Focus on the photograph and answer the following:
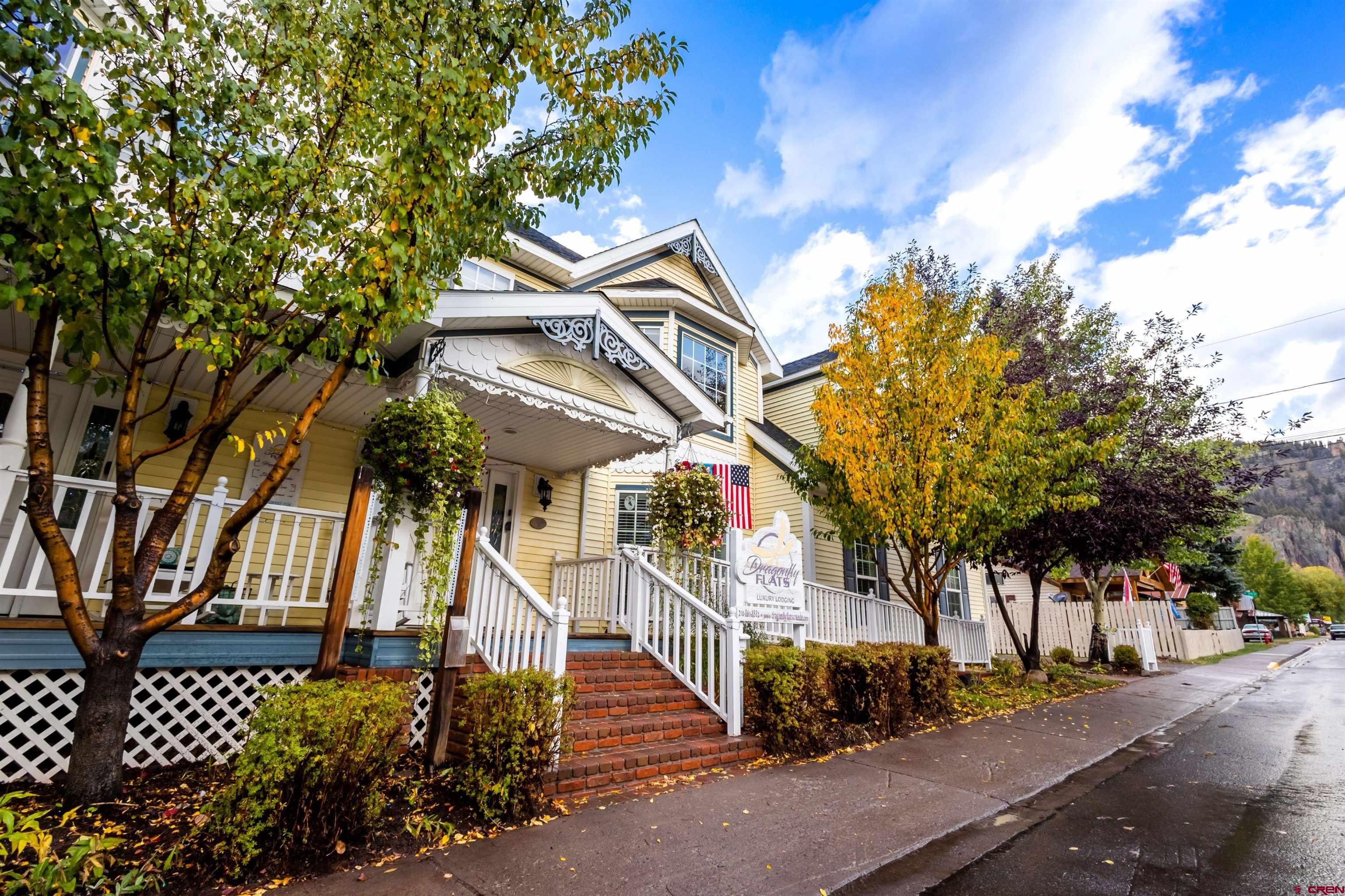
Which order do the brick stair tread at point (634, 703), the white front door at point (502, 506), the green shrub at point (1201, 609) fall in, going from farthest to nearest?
the green shrub at point (1201, 609)
the white front door at point (502, 506)
the brick stair tread at point (634, 703)

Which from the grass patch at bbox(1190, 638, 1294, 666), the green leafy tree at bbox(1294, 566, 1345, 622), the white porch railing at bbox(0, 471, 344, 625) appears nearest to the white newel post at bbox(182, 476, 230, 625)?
the white porch railing at bbox(0, 471, 344, 625)

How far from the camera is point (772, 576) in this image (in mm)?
7887

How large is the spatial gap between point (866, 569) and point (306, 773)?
1244cm

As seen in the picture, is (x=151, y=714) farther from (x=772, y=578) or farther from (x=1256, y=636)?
(x=1256, y=636)

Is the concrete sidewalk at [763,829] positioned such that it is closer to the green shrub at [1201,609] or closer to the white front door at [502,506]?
the white front door at [502,506]

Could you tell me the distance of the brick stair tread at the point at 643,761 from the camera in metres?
4.43

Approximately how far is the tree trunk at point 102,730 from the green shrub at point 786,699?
4.97m

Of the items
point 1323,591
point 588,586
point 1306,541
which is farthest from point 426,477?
point 1306,541

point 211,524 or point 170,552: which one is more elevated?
point 211,524

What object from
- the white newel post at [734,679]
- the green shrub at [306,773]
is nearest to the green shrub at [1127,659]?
the white newel post at [734,679]

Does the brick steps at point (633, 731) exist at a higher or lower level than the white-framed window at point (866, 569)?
lower

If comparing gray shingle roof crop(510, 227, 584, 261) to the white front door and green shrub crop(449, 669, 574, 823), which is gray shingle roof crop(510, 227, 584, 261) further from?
green shrub crop(449, 669, 574, 823)

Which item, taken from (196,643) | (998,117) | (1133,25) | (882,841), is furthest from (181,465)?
(1133,25)

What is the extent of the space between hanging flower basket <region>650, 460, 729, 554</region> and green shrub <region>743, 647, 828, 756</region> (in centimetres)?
224
